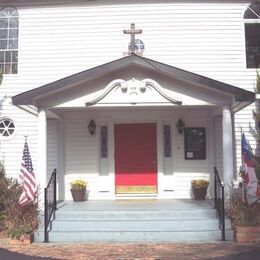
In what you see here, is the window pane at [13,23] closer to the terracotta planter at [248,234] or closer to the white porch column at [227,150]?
the white porch column at [227,150]

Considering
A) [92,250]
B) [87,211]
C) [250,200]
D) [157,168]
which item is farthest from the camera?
[157,168]

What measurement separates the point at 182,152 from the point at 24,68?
5224 mm

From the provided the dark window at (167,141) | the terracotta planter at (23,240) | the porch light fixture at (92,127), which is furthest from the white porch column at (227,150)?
the terracotta planter at (23,240)

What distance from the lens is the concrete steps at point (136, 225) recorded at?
11.1 m

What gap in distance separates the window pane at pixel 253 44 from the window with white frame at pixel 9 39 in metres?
6.83

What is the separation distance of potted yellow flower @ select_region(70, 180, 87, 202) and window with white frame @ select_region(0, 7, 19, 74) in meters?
3.84

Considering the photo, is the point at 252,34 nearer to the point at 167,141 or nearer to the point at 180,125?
the point at 180,125

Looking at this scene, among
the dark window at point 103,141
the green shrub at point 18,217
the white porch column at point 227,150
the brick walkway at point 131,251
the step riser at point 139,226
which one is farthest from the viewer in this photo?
the dark window at point 103,141

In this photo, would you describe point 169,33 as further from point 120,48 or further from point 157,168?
point 157,168

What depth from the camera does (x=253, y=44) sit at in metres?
14.6

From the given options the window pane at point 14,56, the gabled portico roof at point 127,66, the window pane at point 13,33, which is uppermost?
the window pane at point 13,33

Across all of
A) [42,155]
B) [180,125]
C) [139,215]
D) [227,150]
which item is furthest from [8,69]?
[227,150]

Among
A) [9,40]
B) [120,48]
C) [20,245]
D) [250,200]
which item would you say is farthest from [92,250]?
[9,40]

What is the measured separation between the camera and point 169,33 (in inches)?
570
